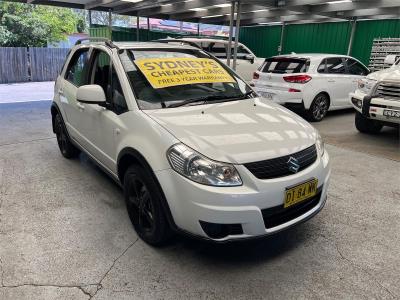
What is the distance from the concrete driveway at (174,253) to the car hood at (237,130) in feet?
2.72

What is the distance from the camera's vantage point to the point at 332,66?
742 centimetres

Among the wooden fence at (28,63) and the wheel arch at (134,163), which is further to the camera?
the wooden fence at (28,63)

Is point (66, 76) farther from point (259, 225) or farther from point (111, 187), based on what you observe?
point (259, 225)

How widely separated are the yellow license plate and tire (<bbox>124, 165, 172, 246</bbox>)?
0.85m

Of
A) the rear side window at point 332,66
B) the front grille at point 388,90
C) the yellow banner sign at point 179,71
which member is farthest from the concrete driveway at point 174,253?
the rear side window at point 332,66

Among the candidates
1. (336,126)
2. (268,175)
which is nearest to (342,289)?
(268,175)

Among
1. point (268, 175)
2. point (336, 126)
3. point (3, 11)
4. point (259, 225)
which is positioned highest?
point (3, 11)

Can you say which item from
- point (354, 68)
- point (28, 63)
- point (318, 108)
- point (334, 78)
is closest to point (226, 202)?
point (318, 108)

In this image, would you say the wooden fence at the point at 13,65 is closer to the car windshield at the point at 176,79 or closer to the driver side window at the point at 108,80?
the driver side window at the point at 108,80

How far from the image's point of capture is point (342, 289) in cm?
221

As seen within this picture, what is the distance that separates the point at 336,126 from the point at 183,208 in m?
5.73

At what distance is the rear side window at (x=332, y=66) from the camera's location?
7.17 m

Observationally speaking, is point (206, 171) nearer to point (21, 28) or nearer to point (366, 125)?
point (366, 125)

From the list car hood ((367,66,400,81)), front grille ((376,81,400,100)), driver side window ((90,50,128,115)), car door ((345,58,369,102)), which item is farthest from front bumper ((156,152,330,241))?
car door ((345,58,369,102))
